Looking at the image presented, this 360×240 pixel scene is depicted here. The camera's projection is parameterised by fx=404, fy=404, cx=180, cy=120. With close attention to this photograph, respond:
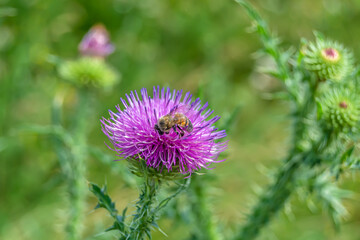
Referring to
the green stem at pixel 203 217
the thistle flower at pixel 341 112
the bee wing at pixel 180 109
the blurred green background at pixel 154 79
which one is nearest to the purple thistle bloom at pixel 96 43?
the blurred green background at pixel 154 79

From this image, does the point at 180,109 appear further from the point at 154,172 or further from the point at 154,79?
the point at 154,79

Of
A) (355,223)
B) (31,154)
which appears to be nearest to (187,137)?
(31,154)

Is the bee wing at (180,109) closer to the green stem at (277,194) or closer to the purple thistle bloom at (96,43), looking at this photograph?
the green stem at (277,194)

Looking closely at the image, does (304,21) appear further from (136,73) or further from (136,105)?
(136,105)

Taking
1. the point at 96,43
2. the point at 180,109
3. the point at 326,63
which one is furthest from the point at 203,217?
the point at 96,43

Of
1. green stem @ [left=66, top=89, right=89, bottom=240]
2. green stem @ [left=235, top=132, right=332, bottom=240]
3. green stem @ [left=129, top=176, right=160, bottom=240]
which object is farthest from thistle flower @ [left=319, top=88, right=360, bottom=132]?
green stem @ [left=66, top=89, right=89, bottom=240]
